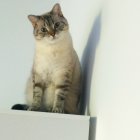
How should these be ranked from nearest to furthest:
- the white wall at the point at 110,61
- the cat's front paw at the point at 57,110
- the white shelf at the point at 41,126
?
the white wall at the point at 110,61
the white shelf at the point at 41,126
the cat's front paw at the point at 57,110

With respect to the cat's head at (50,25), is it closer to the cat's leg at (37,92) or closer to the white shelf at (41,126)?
the cat's leg at (37,92)

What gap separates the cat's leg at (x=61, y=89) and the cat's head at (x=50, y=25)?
6.0 inches

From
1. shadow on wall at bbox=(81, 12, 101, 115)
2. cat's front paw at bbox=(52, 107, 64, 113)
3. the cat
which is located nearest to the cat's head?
the cat

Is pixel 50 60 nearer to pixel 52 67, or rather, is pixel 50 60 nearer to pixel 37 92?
pixel 52 67

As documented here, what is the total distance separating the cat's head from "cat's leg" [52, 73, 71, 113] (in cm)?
15

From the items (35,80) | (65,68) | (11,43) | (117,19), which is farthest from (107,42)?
(11,43)

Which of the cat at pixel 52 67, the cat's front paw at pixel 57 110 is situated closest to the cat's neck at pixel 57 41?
the cat at pixel 52 67

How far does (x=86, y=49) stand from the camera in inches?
52.7

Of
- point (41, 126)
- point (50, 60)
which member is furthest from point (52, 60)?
point (41, 126)

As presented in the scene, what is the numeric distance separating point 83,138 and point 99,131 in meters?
0.07

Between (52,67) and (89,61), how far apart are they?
18cm

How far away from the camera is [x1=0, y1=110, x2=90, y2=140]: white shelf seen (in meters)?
0.95

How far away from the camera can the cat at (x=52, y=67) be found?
113cm

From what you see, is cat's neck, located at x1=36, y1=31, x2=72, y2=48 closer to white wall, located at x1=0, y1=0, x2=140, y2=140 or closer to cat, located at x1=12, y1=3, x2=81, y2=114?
cat, located at x1=12, y1=3, x2=81, y2=114
